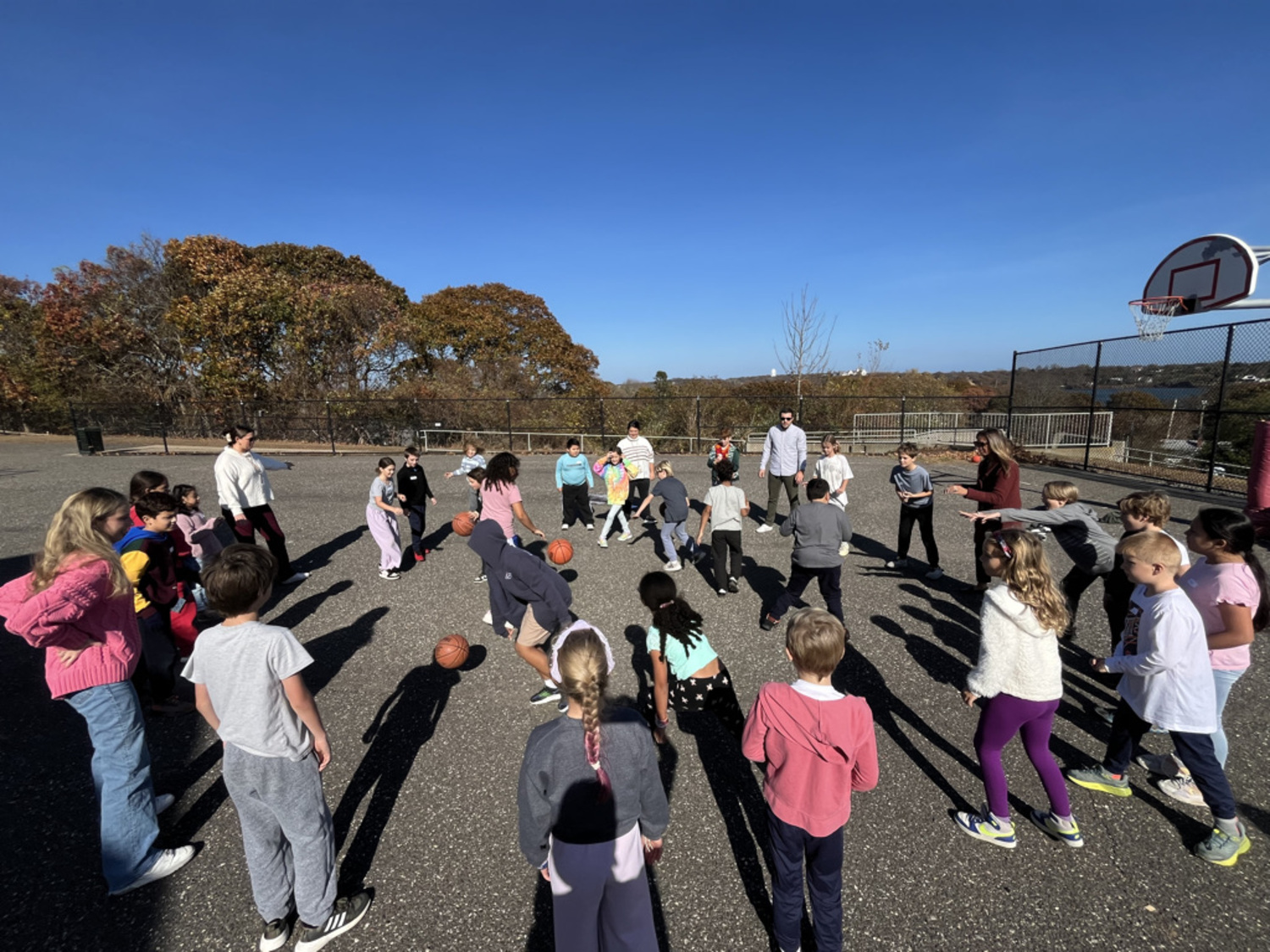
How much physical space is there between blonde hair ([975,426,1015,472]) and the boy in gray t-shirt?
576 cm

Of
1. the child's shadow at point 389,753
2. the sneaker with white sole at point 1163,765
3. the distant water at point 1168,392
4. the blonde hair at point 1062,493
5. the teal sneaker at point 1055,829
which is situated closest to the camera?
the teal sneaker at point 1055,829

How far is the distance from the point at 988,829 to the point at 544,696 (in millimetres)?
2894

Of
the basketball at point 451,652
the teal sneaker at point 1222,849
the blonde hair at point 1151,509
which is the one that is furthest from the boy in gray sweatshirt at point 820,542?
the basketball at point 451,652

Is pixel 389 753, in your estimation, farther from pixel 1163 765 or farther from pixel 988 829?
pixel 1163 765

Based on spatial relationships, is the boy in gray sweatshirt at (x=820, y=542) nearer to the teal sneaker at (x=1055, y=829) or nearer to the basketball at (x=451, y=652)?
the teal sneaker at (x=1055, y=829)

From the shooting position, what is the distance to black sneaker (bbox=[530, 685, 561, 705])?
170 inches

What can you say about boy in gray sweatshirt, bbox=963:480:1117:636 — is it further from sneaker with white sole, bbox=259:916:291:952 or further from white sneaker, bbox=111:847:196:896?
white sneaker, bbox=111:847:196:896

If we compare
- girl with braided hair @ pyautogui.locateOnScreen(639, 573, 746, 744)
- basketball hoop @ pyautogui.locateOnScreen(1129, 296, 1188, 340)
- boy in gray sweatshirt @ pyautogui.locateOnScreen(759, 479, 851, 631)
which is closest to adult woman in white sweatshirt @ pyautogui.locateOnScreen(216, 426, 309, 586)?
girl with braided hair @ pyautogui.locateOnScreen(639, 573, 746, 744)

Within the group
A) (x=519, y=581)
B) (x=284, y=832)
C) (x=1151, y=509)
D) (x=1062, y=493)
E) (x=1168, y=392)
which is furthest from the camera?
(x=1168, y=392)

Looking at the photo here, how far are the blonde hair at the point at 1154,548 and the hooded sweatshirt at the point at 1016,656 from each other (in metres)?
0.61

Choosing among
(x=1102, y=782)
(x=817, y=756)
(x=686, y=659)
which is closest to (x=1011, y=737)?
(x=1102, y=782)

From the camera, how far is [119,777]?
2.65 meters

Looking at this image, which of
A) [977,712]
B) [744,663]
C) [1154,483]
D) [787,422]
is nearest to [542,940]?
[744,663]

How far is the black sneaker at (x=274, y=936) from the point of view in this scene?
240cm
